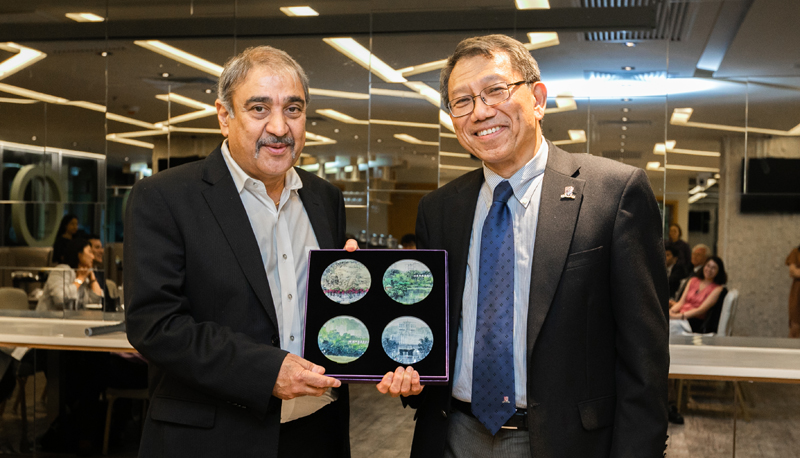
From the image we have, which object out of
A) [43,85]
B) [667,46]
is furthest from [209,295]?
[43,85]

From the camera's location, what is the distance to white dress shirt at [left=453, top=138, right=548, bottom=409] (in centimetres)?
162

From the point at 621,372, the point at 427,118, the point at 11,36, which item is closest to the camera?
the point at 621,372

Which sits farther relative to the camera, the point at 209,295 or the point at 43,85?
the point at 43,85

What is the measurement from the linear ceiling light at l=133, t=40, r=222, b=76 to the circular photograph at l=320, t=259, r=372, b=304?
4.94 metres

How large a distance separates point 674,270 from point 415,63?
10.9ft

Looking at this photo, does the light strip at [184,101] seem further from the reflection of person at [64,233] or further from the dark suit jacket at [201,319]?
the dark suit jacket at [201,319]

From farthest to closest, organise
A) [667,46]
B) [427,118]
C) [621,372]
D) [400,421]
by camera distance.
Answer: [427,118]
[667,46]
[400,421]
[621,372]

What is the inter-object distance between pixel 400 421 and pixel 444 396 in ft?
6.93

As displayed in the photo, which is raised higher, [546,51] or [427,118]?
[546,51]

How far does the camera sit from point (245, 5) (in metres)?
5.97

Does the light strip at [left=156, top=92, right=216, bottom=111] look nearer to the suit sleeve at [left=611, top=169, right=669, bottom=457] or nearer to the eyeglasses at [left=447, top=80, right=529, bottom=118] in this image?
the eyeglasses at [left=447, top=80, right=529, bottom=118]

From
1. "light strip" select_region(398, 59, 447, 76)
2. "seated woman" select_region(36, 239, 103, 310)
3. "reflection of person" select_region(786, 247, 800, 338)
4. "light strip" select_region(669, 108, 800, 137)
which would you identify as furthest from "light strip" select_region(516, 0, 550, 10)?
"seated woman" select_region(36, 239, 103, 310)

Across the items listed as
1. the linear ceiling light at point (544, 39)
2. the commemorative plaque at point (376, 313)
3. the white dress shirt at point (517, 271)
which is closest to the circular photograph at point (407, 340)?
the commemorative plaque at point (376, 313)

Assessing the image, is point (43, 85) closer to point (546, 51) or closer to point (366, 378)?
point (546, 51)
